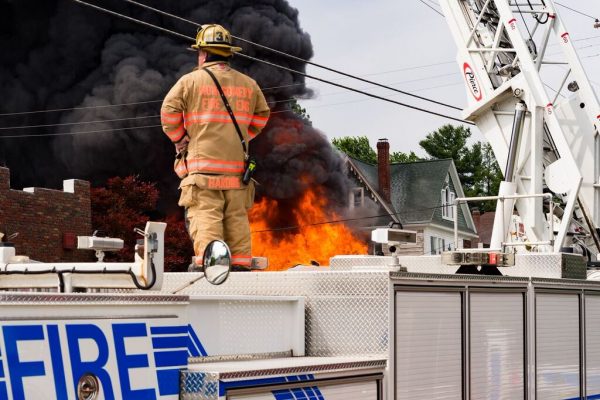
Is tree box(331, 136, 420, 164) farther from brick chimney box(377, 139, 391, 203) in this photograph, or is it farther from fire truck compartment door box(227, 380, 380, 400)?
fire truck compartment door box(227, 380, 380, 400)

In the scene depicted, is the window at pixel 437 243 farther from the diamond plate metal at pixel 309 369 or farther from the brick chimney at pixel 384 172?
the diamond plate metal at pixel 309 369

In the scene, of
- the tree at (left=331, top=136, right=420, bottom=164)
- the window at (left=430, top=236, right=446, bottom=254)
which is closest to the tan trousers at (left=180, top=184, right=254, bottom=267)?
the window at (left=430, top=236, right=446, bottom=254)

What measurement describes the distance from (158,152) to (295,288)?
30545mm

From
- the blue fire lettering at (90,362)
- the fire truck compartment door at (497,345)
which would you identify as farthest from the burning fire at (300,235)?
the blue fire lettering at (90,362)

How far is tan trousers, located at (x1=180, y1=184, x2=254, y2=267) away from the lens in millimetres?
6875

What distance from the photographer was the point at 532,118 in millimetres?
13578

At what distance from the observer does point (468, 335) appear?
5699mm

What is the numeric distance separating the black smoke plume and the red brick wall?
4.95 m

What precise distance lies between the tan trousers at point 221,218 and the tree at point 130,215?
20.4 meters

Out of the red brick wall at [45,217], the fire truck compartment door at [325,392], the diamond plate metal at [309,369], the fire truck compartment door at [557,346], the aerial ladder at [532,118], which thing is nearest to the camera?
the diamond plate metal at [309,369]

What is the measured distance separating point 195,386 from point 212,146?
10.1ft

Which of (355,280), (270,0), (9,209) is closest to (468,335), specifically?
(355,280)

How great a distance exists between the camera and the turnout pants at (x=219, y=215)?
22.5 feet

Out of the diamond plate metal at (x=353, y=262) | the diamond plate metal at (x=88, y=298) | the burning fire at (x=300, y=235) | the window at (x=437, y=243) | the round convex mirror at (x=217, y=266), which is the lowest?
the window at (x=437, y=243)
